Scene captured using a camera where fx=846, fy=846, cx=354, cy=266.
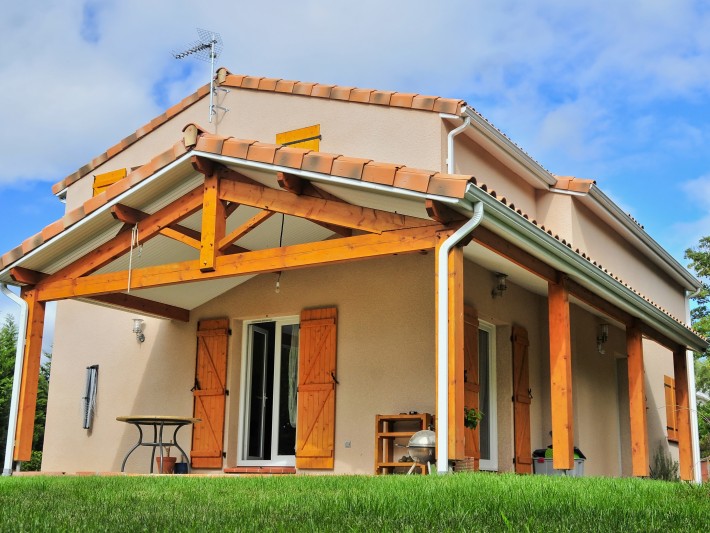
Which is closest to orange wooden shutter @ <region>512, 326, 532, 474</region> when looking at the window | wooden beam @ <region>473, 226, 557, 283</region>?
the window

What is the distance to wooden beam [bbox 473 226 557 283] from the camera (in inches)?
289

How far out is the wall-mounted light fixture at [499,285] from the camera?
9.84m

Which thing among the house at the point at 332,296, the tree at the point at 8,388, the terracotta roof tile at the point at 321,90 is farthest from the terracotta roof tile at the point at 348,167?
the tree at the point at 8,388

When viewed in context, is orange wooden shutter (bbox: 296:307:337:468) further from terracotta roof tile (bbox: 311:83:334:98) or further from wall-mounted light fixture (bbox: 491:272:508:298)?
terracotta roof tile (bbox: 311:83:334:98)

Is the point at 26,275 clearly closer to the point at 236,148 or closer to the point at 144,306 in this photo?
the point at 144,306

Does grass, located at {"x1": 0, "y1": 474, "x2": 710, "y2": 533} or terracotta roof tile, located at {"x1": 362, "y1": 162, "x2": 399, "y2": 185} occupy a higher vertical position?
terracotta roof tile, located at {"x1": 362, "y1": 162, "x2": 399, "y2": 185}

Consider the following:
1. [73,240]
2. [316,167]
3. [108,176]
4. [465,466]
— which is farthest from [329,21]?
[465,466]

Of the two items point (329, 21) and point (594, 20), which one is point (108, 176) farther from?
point (594, 20)

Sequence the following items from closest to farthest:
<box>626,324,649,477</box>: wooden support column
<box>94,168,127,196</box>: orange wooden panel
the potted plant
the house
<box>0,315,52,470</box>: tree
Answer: the house, <box>626,324,649,477</box>: wooden support column, the potted plant, <box>94,168,127,196</box>: orange wooden panel, <box>0,315,52,470</box>: tree

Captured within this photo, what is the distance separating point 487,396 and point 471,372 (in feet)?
2.77

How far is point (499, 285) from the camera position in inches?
389

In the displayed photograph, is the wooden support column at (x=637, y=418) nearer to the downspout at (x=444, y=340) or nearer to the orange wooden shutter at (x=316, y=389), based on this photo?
the orange wooden shutter at (x=316, y=389)

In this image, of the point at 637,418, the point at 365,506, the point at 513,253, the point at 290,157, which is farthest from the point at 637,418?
the point at 365,506

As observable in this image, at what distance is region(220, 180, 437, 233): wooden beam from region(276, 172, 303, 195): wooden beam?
0.29 feet
